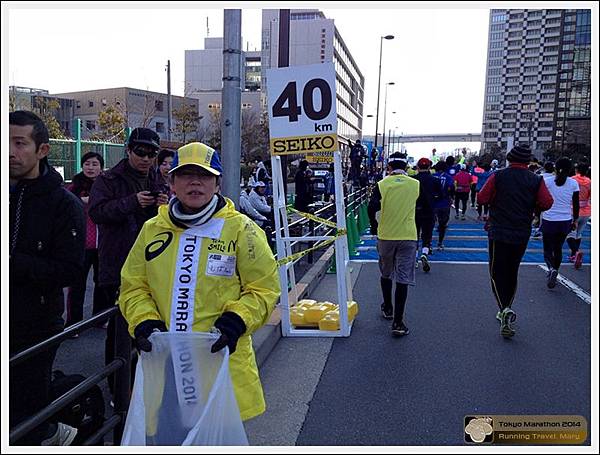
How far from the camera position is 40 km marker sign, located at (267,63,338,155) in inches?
205

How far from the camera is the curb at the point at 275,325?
4945 mm

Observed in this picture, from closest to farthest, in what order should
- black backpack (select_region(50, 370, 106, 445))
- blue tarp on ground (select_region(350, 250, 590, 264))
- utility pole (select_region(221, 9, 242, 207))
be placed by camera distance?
black backpack (select_region(50, 370, 106, 445)) → utility pole (select_region(221, 9, 242, 207)) → blue tarp on ground (select_region(350, 250, 590, 264))

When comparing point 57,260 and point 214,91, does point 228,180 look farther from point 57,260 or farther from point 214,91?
point 214,91

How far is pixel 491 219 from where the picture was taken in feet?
18.9

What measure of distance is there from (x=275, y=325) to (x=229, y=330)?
3391 mm

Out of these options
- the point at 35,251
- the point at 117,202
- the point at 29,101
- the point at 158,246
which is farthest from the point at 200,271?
the point at 29,101

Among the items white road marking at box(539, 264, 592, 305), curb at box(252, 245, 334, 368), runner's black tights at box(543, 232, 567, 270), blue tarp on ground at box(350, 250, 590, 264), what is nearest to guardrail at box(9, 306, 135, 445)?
curb at box(252, 245, 334, 368)

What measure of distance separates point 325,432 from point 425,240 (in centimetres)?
670

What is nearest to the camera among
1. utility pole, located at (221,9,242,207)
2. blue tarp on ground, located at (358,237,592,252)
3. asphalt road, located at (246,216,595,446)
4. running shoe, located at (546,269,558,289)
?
asphalt road, located at (246,216,595,446)

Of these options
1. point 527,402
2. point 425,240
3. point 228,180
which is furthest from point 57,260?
point 425,240

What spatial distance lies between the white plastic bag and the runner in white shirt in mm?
6959

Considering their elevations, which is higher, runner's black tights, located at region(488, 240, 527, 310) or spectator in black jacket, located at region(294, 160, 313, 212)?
spectator in black jacket, located at region(294, 160, 313, 212)

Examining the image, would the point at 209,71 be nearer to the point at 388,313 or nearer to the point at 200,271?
the point at 388,313

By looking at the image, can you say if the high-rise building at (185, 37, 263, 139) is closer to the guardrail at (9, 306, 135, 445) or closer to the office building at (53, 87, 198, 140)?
the office building at (53, 87, 198, 140)
